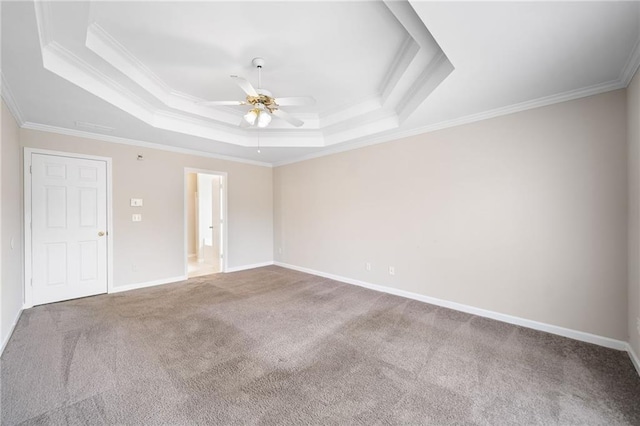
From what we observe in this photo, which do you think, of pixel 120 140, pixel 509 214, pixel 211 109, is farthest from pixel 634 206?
pixel 120 140

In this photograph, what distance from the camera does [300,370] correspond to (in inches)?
84.0

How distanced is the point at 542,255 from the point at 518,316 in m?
0.76

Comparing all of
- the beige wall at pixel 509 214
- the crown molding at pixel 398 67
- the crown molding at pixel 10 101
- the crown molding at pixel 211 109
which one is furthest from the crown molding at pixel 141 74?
the beige wall at pixel 509 214

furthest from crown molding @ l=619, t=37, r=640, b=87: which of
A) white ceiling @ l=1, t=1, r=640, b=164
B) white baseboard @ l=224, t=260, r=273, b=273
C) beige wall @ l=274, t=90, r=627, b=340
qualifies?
white baseboard @ l=224, t=260, r=273, b=273

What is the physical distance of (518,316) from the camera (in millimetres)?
2977

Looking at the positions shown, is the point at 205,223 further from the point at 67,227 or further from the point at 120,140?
the point at 67,227

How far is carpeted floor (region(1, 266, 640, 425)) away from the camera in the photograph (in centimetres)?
169

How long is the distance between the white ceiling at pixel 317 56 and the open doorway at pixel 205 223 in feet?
6.63

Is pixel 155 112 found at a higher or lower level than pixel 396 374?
higher

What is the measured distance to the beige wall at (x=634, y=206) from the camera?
84.8 inches

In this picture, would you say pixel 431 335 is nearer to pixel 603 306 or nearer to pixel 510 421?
pixel 510 421

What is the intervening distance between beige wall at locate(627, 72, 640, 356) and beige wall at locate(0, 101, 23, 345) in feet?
Result: 18.6

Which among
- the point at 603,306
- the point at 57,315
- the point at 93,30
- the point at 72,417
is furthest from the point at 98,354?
the point at 603,306

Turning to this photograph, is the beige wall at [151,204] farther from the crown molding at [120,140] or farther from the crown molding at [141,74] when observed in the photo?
the crown molding at [141,74]
